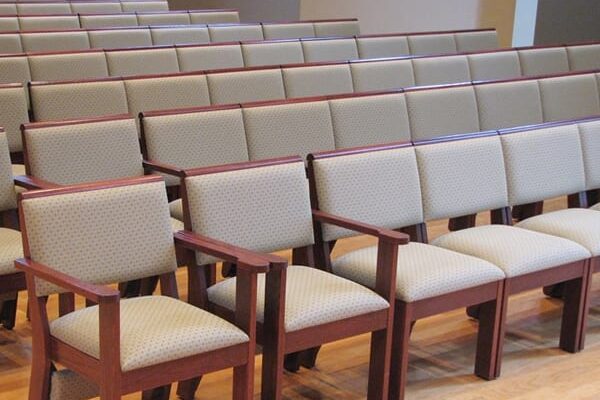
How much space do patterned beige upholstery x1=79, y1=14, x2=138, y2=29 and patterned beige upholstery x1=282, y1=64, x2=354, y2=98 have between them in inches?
68.7

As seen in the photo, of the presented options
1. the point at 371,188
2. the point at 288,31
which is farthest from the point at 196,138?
the point at 288,31

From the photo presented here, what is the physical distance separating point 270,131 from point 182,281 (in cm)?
49

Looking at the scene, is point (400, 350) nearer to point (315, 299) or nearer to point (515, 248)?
point (315, 299)

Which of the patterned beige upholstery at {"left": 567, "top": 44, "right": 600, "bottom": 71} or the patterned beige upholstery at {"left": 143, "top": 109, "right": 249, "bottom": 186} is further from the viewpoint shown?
the patterned beige upholstery at {"left": 567, "top": 44, "right": 600, "bottom": 71}

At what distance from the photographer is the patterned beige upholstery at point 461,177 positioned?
7.25ft

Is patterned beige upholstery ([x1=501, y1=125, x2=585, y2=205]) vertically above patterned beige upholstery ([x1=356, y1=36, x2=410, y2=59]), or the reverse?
patterned beige upholstery ([x1=356, y1=36, x2=410, y2=59])

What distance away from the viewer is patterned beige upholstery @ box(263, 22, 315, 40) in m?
4.39

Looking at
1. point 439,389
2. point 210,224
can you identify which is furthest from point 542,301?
point 210,224

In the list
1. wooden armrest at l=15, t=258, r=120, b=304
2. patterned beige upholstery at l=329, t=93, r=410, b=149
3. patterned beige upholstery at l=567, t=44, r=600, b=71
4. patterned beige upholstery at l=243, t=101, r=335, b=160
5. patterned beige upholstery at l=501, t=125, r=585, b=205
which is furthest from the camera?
patterned beige upholstery at l=567, t=44, r=600, b=71

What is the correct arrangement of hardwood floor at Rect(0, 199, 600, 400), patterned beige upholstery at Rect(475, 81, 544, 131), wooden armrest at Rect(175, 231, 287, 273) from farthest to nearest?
patterned beige upholstery at Rect(475, 81, 544, 131) < hardwood floor at Rect(0, 199, 600, 400) < wooden armrest at Rect(175, 231, 287, 273)

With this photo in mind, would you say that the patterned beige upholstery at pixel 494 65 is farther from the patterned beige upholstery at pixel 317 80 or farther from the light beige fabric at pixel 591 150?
the light beige fabric at pixel 591 150

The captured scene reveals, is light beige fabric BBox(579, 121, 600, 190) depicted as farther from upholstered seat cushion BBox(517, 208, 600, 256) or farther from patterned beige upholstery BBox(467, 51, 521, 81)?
patterned beige upholstery BBox(467, 51, 521, 81)

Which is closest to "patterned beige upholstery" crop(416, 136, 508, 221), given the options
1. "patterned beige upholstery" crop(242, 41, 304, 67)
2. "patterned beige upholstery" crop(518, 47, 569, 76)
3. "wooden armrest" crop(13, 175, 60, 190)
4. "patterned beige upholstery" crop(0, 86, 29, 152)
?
"wooden armrest" crop(13, 175, 60, 190)

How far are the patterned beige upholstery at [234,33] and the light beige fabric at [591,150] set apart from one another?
2.11 meters
